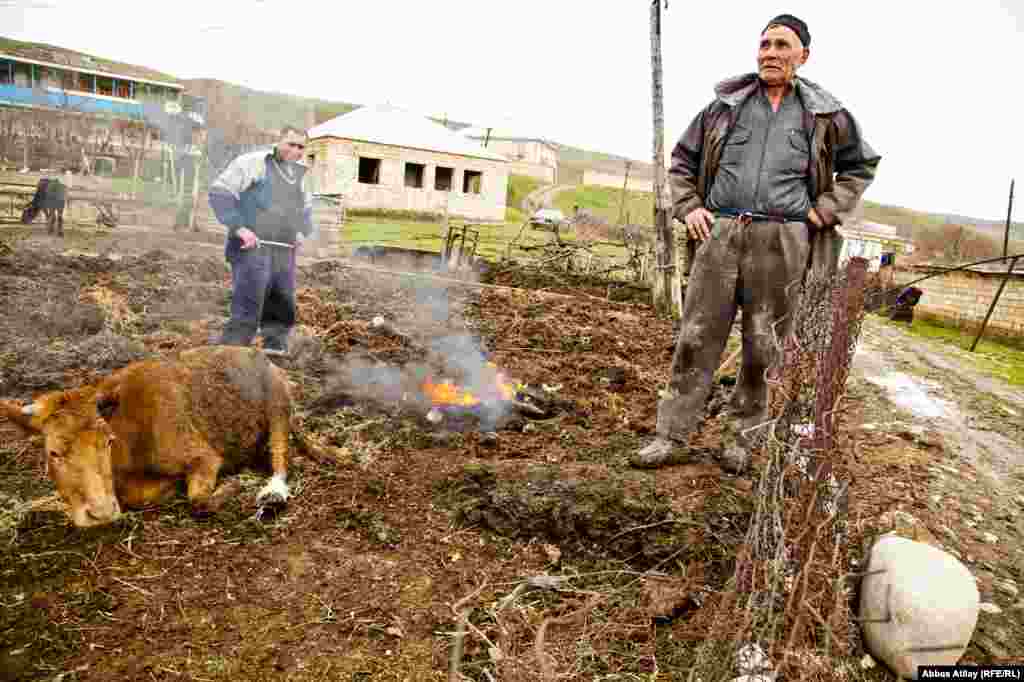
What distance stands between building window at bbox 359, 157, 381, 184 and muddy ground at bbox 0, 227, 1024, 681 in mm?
27805

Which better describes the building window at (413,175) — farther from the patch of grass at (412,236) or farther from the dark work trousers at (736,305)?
the dark work trousers at (736,305)

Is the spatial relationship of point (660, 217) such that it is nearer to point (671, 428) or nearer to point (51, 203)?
point (671, 428)

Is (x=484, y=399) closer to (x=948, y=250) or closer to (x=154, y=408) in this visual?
(x=154, y=408)

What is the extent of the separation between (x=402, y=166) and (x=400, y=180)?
705 millimetres

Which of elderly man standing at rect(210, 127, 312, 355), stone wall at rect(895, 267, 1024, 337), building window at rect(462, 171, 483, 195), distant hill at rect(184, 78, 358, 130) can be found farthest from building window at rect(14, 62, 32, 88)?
stone wall at rect(895, 267, 1024, 337)

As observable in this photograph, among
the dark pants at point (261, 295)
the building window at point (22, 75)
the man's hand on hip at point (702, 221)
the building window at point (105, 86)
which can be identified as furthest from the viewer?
the building window at point (105, 86)

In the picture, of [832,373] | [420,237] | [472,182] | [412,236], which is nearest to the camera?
[832,373]

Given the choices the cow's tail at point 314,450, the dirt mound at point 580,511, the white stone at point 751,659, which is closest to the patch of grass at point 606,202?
the cow's tail at point 314,450

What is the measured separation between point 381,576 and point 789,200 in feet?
10.3

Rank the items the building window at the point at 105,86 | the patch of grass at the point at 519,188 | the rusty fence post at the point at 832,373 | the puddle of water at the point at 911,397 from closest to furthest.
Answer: the rusty fence post at the point at 832,373, the puddle of water at the point at 911,397, the building window at the point at 105,86, the patch of grass at the point at 519,188

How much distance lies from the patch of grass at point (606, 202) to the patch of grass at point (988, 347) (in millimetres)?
30353

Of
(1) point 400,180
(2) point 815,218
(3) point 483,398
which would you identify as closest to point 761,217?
(2) point 815,218

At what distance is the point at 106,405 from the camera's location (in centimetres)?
335

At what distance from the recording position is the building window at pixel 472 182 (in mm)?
Result: 36125
